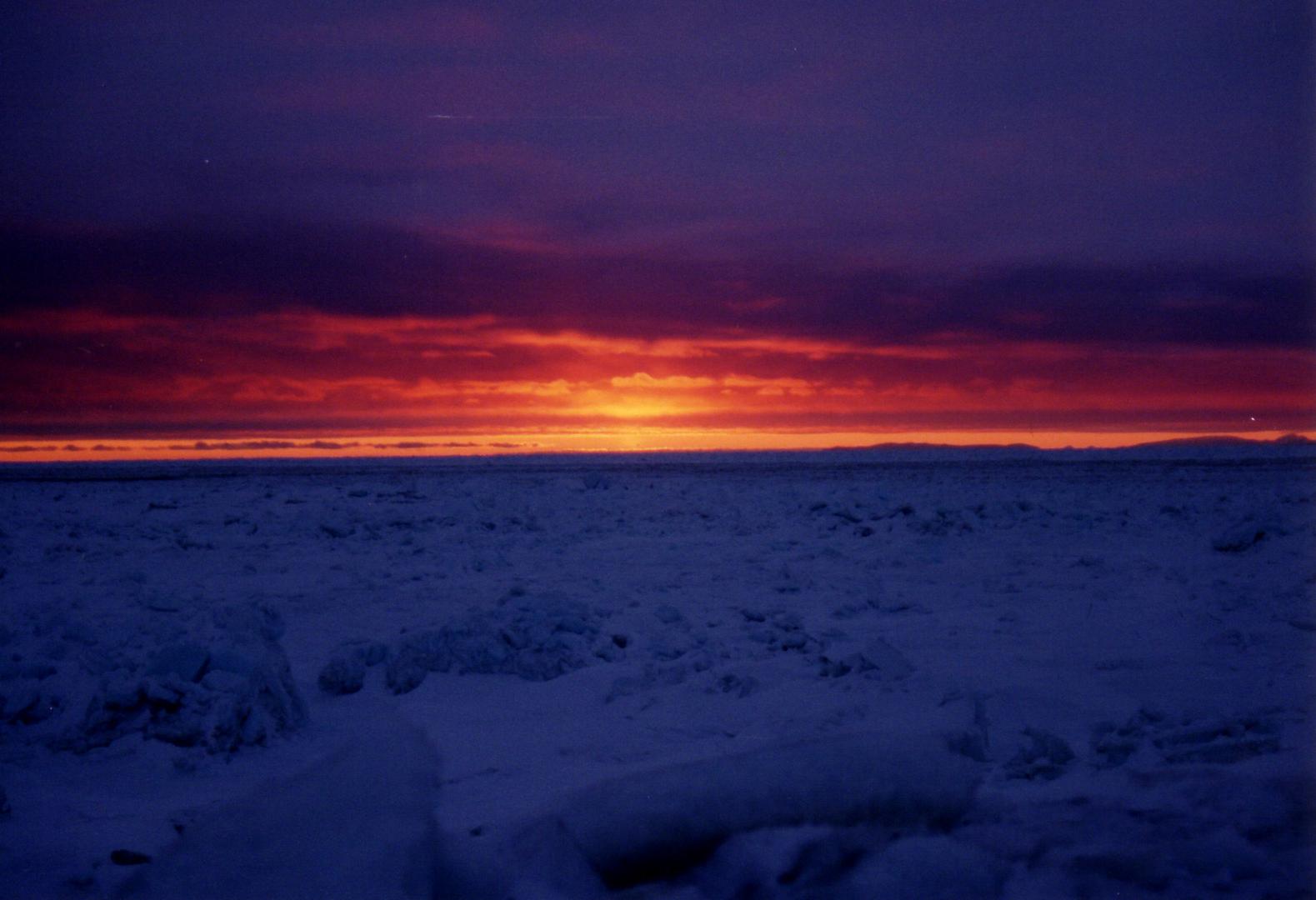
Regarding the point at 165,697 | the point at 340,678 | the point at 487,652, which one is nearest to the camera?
the point at 165,697

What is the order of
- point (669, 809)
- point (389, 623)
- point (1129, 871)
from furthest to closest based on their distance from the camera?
point (389, 623) < point (669, 809) < point (1129, 871)

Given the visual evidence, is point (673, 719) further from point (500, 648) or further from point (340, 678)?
point (340, 678)

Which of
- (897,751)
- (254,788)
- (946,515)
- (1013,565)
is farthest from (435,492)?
(897,751)

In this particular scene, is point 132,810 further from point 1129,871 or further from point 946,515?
point 946,515

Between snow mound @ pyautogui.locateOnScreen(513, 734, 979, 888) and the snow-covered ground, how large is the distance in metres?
0.01

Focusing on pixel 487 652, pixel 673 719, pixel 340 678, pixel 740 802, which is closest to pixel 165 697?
pixel 340 678

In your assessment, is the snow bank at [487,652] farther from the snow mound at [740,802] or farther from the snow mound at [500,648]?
the snow mound at [740,802]

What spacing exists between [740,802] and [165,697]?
2.57 meters

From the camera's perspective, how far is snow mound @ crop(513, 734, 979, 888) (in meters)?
2.53

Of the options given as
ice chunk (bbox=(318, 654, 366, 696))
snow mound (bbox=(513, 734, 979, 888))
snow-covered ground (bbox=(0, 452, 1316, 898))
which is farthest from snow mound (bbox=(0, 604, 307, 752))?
snow mound (bbox=(513, 734, 979, 888))

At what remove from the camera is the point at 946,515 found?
9008 millimetres

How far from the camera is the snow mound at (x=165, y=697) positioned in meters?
3.62

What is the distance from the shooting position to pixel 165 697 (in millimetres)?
3729

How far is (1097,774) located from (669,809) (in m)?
1.43
